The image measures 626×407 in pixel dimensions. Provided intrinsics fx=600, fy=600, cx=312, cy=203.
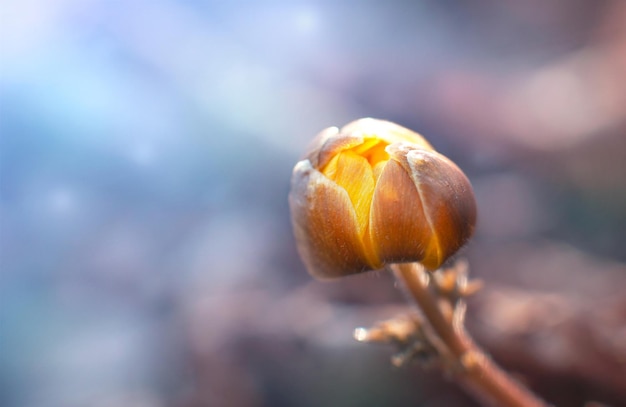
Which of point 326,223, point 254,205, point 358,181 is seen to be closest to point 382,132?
point 358,181

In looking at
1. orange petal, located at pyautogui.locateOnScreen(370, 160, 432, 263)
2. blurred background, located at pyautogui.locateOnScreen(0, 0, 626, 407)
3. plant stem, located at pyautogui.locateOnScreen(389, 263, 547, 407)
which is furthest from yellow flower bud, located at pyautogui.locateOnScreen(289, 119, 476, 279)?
blurred background, located at pyautogui.locateOnScreen(0, 0, 626, 407)

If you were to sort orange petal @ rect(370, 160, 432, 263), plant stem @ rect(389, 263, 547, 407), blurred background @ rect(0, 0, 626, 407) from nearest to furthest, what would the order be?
1. orange petal @ rect(370, 160, 432, 263)
2. plant stem @ rect(389, 263, 547, 407)
3. blurred background @ rect(0, 0, 626, 407)

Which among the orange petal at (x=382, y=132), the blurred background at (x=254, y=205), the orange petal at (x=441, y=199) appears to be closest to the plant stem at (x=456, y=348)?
the orange petal at (x=441, y=199)

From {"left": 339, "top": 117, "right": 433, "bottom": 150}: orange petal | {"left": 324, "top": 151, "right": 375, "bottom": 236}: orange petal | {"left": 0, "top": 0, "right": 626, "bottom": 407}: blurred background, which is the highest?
{"left": 0, "top": 0, "right": 626, "bottom": 407}: blurred background

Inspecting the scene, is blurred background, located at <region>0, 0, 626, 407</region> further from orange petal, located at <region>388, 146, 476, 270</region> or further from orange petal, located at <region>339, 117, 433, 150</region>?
orange petal, located at <region>339, 117, 433, 150</region>

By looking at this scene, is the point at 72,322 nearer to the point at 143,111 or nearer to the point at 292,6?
the point at 143,111

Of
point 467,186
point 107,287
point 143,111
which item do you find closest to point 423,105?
point 143,111

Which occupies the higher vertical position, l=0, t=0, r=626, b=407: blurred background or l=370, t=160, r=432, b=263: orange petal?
l=0, t=0, r=626, b=407: blurred background

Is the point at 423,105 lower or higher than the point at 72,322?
higher
